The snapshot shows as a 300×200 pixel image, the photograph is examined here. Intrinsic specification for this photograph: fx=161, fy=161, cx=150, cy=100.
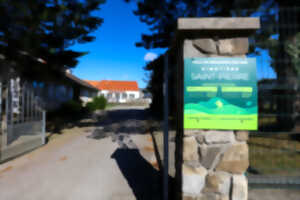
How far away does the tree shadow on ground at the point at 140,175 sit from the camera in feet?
9.09

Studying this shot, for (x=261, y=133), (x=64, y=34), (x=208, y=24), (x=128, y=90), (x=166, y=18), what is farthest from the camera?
(x=128, y=90)

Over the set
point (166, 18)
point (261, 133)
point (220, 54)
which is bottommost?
point (261, 133)

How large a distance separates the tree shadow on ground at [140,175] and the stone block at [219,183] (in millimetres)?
1031

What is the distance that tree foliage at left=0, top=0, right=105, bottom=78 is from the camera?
5648 mm

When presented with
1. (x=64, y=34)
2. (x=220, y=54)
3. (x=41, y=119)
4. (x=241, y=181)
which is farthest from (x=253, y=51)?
(x=64, y=34)

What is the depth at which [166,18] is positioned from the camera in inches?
356

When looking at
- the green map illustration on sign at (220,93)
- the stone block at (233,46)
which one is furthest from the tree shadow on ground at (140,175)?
the stone block at (233,46)

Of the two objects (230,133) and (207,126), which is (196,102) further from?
(230,133)

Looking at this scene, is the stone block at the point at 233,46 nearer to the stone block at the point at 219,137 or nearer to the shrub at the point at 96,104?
the stone block at the point at 219,137

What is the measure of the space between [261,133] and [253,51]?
51.4 inches

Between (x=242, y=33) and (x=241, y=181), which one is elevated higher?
(x=242, y=33)

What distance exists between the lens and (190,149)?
201 centimetres

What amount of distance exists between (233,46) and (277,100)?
1.27 m

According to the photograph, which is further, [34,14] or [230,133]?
[34,14]
